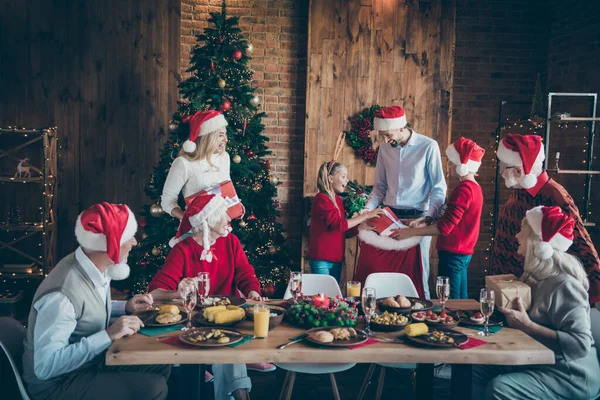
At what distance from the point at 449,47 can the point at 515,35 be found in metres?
0.97

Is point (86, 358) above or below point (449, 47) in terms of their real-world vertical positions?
below

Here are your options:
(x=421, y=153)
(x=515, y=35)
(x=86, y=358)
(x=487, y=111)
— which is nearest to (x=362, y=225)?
(x=421, y=153)

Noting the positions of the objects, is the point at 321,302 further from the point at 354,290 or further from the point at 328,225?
the point at 328,225

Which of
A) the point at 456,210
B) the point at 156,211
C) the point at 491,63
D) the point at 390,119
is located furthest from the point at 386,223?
the point at 491,63

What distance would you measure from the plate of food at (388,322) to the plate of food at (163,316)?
0.82 m

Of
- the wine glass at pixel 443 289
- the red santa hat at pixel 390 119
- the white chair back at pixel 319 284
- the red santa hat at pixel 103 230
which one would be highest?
the red santa hat at pixel 390 119

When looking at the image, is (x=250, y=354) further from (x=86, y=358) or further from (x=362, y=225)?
(x=362, y=225)

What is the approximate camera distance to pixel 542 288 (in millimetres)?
2361

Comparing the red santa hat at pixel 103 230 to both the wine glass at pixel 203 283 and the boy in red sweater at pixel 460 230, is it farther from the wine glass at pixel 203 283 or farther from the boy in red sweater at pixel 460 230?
the boy in red sweater at pixel 460 230

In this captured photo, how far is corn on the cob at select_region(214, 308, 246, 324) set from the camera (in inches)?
90.8

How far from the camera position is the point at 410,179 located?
3879mm

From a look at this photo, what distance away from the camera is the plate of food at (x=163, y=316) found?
2.29 m

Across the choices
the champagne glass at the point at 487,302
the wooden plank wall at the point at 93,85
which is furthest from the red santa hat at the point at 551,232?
the wooden plank wall at the point at 93,85

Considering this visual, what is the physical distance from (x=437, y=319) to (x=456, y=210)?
4.38ft
